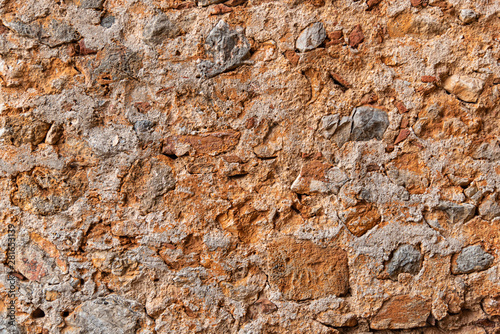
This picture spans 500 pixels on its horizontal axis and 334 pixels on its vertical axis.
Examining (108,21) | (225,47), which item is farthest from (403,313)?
(108,21)

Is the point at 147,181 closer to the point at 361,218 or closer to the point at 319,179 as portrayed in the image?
the point at 319,179

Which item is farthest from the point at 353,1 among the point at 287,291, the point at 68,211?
the point at 68,211

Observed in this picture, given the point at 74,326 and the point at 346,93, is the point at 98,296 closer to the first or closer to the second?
the point at 74,326

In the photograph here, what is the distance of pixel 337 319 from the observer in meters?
1.44

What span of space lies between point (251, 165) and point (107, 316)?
87 cm

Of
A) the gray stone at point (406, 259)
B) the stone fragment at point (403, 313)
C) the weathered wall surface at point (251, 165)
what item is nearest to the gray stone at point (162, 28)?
the weathered wall surface at point (251, 165)

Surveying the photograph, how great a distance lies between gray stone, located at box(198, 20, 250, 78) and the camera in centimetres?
149

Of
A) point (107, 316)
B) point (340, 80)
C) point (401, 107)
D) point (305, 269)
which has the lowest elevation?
point (107, 316)

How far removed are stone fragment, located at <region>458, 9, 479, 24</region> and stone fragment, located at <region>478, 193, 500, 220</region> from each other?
69 centimetres

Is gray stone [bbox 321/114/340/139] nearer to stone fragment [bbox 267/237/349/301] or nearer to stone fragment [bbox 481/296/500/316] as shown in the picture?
stone fragment [bbox 267/237/349/301]

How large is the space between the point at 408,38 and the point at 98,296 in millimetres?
1661

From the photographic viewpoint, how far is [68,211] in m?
1.50

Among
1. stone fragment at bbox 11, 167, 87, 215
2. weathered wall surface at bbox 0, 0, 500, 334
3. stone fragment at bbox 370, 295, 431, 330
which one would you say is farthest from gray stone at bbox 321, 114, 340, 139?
stone fragment at bbox 11, 167, 87, 215

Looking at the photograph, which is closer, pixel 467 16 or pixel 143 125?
pixel 467 16
